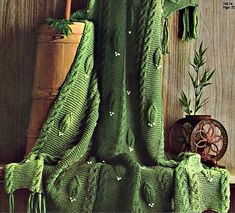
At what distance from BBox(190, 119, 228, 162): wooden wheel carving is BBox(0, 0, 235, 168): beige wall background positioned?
110mm

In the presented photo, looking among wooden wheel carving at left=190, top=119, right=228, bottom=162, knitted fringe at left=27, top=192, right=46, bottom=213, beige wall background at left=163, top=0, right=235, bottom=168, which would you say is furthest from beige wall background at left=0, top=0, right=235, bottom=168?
knitted fringe at left=27, top=192, right=46, bottom=213

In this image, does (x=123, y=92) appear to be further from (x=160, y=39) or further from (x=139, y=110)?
(x=160, y=39)

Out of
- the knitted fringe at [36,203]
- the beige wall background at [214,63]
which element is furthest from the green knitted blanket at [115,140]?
the beige wall background at [214,63]

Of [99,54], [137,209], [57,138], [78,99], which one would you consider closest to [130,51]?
[99,54]

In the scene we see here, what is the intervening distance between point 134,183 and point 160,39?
0.39 meters

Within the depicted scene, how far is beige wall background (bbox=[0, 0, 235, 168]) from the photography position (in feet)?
5.18

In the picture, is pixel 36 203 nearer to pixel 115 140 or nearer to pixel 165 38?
pixel 115 140

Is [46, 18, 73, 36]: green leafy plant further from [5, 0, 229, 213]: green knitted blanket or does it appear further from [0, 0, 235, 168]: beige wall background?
[0, 0, 235, 168]: beige wall background

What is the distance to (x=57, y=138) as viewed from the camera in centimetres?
137

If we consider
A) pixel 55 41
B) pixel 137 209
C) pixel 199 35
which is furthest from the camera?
pixel 199 35

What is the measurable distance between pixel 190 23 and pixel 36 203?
0.66 m

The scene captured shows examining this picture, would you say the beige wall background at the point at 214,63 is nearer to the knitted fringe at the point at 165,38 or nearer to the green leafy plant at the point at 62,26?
the knitted fringe at the point at 165,38

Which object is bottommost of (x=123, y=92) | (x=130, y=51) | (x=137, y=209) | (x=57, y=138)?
(x=137, y=209)

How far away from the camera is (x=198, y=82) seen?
5.29ft
